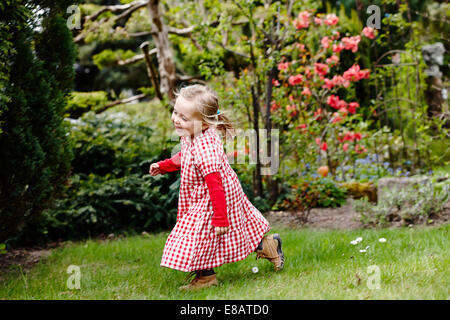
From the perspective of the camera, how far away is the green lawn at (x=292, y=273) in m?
2.36

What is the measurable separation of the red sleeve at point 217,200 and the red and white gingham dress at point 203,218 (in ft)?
0.15

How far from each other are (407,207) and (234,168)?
199cm

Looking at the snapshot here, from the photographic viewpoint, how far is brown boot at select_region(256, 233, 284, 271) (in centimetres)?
288

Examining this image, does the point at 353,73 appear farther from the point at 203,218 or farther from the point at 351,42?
the point at 203,218

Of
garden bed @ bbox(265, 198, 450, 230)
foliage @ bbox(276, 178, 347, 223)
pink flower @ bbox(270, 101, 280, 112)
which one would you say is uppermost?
pink flower @ bbox(270, 101, 280, 112)

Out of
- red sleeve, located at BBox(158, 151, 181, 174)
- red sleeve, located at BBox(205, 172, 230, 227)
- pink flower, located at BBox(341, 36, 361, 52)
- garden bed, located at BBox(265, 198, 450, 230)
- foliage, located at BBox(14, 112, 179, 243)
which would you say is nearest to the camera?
red sleeve, located at BBox(205, 172, 230, 227)

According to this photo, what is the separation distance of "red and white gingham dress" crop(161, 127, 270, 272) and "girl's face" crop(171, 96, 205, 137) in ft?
0.21

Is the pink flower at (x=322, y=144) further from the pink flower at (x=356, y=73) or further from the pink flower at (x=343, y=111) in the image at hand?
the pink flower at (x=356, y=73)

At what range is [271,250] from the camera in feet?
9.46

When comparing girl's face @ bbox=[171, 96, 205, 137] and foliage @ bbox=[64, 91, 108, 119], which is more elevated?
girl's face @ bbox=[171, 96, 205, 137]

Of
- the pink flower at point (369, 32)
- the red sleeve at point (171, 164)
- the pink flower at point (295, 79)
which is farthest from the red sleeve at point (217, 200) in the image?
the pink flower at point (369, 32)

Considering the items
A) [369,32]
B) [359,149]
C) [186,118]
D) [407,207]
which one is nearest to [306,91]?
[369,32]

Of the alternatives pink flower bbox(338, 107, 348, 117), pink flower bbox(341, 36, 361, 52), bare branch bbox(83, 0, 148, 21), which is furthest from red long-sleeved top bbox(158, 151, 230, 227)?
bare branch bbox(83, 0, 148, 21)

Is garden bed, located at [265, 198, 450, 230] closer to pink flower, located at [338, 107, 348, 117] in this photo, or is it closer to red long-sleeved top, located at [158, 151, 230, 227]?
pink flower, located at [338, 107, 348, 117]
